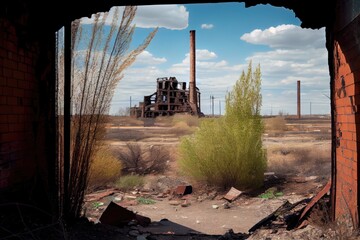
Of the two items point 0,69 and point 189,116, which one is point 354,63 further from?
point 189,116

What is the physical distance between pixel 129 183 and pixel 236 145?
3.01 m

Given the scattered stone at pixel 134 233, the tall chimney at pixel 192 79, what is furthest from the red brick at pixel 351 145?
the tall chimney at pixel 192 79

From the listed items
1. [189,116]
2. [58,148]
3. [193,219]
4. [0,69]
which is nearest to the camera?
[0,69]

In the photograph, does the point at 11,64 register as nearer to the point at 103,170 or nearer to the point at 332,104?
the point at 332,104

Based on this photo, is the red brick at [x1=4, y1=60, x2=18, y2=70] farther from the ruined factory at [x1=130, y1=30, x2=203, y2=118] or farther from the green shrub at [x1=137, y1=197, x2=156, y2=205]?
the ruined factory at [x1=130, y1=30, x2=203, y2=118]

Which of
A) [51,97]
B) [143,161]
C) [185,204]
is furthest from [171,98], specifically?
[51,97]

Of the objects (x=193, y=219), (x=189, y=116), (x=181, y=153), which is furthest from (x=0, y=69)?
(x=189, y=116)

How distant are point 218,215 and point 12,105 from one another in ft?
16.2

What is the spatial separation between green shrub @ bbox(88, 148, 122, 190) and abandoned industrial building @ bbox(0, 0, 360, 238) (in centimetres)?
521

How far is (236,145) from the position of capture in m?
9.19

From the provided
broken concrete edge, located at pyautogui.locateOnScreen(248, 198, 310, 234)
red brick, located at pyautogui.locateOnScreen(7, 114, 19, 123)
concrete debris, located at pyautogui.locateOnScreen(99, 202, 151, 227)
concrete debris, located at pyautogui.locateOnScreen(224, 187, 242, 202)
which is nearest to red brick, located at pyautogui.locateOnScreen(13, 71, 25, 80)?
red brick, located at pyautogui.locateOnScreen(7, 114, 19, 123)

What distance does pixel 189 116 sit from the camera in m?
28.5

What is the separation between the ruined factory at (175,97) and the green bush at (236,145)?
66.6ft

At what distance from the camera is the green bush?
9234 millimetres
